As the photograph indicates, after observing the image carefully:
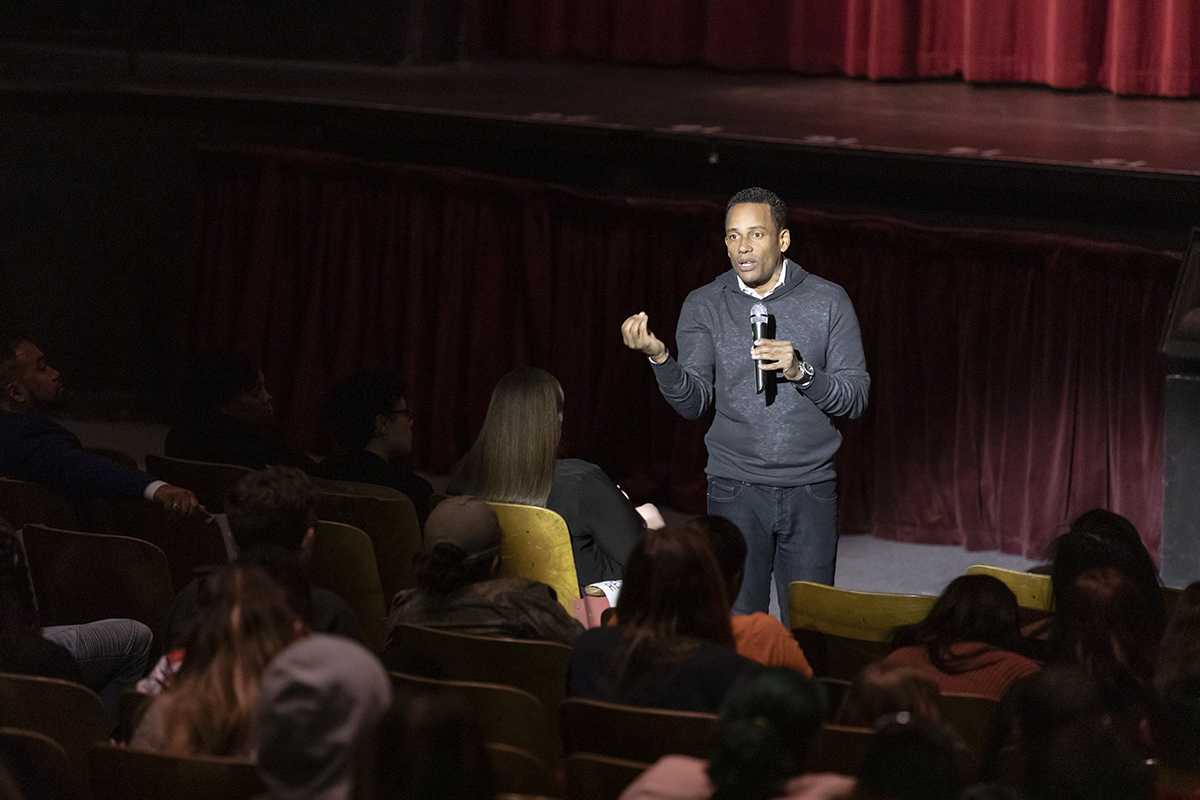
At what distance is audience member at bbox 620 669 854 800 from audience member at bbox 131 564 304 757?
65 centimetres

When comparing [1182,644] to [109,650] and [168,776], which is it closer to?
[168,776]

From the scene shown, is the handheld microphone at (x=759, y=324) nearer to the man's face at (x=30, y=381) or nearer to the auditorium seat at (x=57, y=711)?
the auditorium seat at (x=57, y=711)

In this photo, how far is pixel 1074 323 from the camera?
5.89 meters

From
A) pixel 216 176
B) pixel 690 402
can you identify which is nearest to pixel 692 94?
pixel 216 176

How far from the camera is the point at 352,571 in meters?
4.00

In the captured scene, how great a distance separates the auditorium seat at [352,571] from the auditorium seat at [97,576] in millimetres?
339

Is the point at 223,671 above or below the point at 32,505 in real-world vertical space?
above

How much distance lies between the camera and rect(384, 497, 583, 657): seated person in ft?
10.9

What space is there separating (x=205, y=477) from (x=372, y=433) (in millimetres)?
442

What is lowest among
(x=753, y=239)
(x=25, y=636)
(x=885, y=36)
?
(x=25, y=636)

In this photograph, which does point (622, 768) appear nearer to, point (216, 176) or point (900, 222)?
point (900, 222)

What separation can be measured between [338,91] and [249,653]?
5198 mm

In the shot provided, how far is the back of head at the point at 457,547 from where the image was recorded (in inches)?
131

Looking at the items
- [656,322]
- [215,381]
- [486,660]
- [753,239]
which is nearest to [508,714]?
[486,660]
